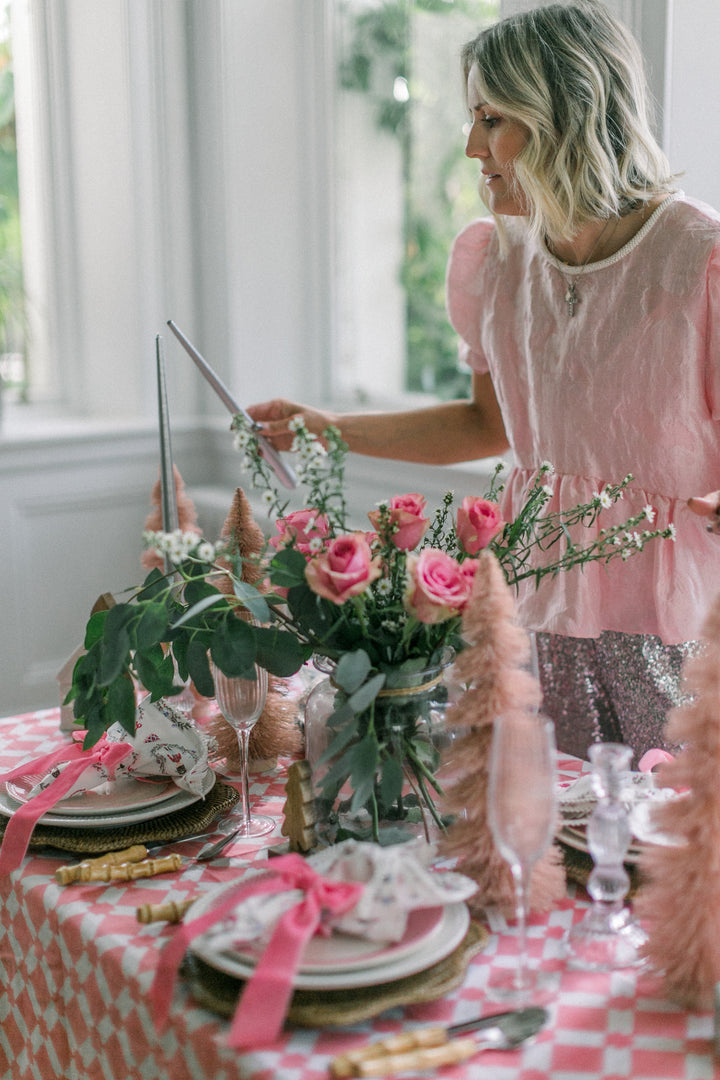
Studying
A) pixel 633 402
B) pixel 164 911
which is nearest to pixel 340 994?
pixel 164 911

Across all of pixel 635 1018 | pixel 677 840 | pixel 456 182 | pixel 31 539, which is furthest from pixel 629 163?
pixel 31 539

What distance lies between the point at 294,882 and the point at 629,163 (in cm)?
101

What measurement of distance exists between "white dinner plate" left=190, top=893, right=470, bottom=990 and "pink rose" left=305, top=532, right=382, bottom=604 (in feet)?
0.88

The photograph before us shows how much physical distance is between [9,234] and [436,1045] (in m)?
2.81

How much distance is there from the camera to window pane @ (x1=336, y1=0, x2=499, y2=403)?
8.96 feet

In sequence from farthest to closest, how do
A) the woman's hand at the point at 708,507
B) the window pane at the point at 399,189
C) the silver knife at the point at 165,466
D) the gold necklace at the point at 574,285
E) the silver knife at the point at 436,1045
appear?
the window pane at the point at 399,189 < the gold necklace at the point at 574,285 < the silver knife at the point at 165,466 < the woman's hand at the point at 708,507 < the silver knife at the point at 436,1045

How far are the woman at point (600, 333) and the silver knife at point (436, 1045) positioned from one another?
76 cm

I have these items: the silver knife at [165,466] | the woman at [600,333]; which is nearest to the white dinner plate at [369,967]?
the silver knife at [165,466]

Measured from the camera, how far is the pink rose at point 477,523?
3.37 feet

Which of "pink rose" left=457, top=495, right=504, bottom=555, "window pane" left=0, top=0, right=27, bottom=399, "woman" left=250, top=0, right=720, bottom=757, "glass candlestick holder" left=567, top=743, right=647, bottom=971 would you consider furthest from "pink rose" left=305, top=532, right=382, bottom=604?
"window pane" left=0, top=0, right=27, bottom=399

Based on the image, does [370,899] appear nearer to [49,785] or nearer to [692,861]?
[692,861]

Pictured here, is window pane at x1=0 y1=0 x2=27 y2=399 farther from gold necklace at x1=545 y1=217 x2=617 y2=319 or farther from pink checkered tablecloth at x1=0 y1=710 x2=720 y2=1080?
pink checkered tablecloth at x1=0 y1=710 x2=720 y2=1080

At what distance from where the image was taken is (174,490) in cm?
153

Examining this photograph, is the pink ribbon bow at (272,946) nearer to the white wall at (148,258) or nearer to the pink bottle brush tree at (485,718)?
the pink bottle brush tree at (485,718)
